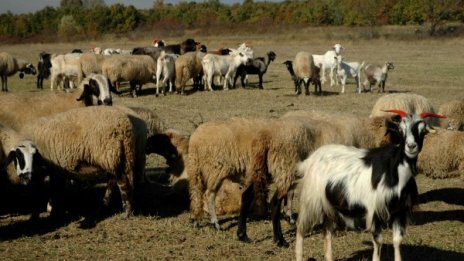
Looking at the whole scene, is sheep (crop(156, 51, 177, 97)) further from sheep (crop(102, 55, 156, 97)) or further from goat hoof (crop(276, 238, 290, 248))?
goat hoof (crop(276, 238, 290, 248))

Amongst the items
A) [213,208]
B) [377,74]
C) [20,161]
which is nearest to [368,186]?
[213,208]

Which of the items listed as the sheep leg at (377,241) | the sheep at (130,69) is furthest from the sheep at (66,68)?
the sheep leg at (377,241)

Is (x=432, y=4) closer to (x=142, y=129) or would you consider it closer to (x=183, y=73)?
(x=183, y=73)

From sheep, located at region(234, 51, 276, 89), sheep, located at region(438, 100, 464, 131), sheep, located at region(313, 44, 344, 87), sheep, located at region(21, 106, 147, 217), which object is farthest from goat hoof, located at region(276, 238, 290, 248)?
sheep, located at region(313, 44, 344, 87)

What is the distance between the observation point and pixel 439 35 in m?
55.0

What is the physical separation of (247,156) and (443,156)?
3635 mm

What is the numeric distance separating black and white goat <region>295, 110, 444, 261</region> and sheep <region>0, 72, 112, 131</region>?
594 centimetres

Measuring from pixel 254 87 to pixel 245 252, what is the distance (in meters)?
18.4

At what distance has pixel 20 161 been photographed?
7.94m

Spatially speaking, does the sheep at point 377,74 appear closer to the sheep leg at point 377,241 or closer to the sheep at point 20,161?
the sheep at point 20,161

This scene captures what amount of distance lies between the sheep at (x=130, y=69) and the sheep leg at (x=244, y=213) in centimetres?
1505

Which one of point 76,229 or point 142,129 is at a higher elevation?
point 142,129

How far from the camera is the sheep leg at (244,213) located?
7.66m

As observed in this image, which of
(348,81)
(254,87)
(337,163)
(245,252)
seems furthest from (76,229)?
(348,81)
